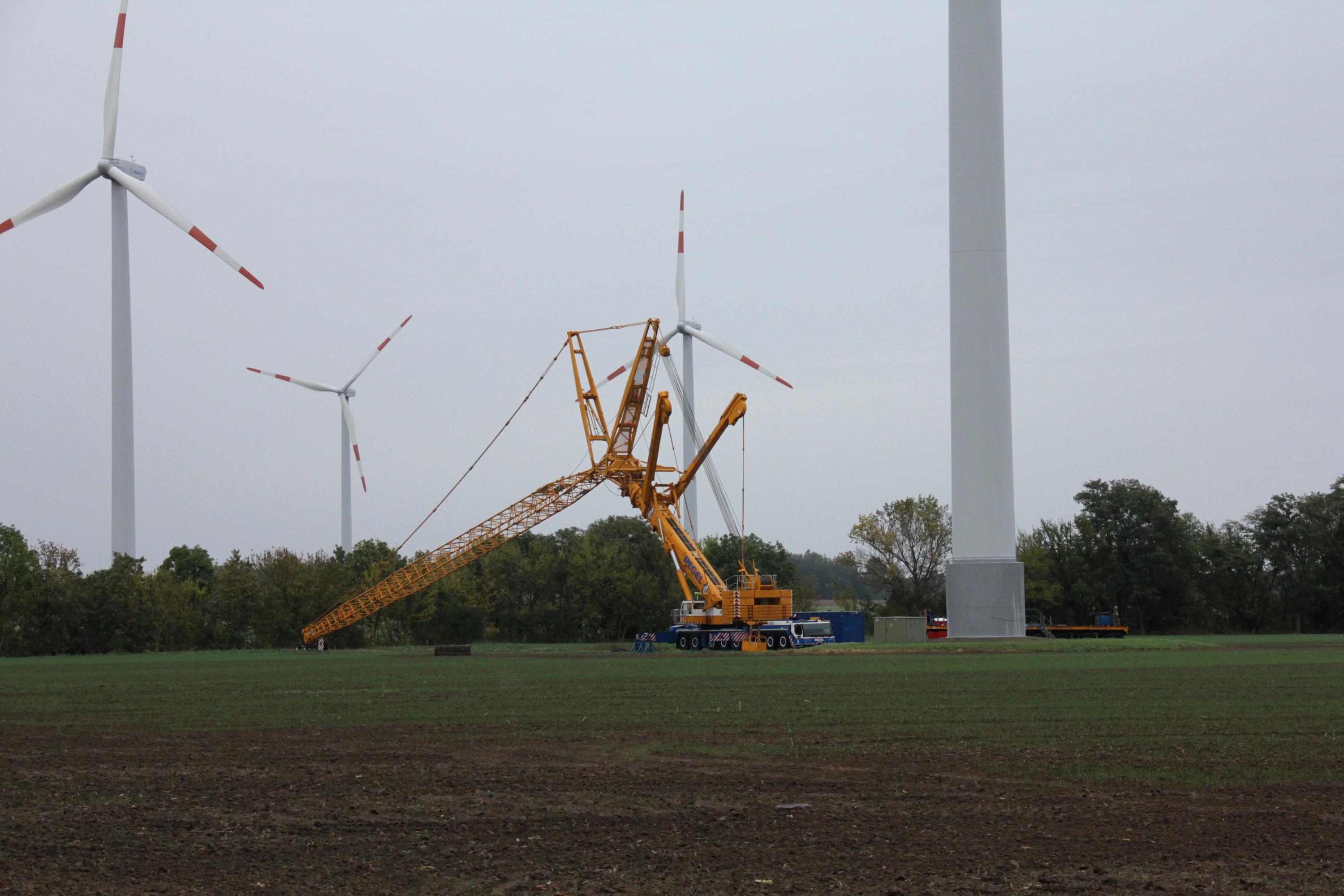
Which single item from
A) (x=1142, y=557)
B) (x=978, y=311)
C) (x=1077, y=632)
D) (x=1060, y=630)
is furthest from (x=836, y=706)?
(x=1142, y=557)

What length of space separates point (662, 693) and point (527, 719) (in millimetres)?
6691

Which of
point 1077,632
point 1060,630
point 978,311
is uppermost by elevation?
point 978,311

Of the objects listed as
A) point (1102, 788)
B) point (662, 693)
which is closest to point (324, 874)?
point (1102, 788)

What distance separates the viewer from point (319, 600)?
84.0 metres

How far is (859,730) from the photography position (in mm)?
20078

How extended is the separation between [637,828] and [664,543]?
66740 millimetres

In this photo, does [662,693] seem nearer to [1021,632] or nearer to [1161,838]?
[1161,838]

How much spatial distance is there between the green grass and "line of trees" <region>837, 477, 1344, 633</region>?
142 ft

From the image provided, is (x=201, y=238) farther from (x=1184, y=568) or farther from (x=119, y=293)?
(x=1184, y=568)

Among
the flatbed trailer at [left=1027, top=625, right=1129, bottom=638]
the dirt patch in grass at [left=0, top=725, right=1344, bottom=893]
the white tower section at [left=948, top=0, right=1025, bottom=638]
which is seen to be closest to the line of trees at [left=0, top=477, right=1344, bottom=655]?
the flatbed trailer at [left=1027, top=625, right=1129, bottom=638]

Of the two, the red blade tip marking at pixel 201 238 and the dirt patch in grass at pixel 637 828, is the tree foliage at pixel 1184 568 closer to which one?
the red blade tip marking at pixel 201 238

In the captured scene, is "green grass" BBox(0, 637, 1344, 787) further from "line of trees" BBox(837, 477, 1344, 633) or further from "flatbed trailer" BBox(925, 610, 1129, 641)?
"line of trees" BBox(837, 477, 1344, 633)

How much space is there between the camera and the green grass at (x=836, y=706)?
17.1 m

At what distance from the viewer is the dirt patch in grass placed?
10.2 metres
